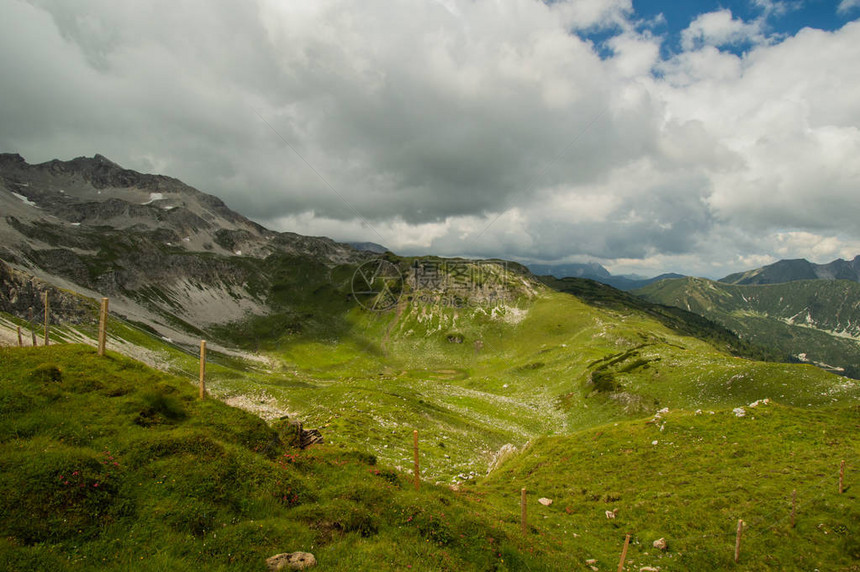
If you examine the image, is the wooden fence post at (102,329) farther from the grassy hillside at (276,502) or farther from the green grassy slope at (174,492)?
the grassy hillside at (276,502)

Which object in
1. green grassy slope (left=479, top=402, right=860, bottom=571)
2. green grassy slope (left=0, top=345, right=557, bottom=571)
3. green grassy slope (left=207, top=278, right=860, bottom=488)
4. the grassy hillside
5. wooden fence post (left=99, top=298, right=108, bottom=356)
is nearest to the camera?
Answer: green grassy slope (left=0, top=345, right=557, bottom=571)

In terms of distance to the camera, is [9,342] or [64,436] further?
[9,342]

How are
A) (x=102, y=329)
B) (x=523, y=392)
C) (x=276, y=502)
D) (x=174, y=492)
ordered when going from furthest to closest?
(x=523, y=392)
(x=102, y=329)
(x=276, y=502)
(x=174, y=492)

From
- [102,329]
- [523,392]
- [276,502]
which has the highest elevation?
[102,329]

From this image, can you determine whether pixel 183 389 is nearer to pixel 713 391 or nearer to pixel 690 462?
pixel 690 462

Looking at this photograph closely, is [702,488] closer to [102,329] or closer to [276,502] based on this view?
[276,502]

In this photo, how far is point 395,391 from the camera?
65.4 m

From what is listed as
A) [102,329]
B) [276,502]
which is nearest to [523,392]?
[276,502]

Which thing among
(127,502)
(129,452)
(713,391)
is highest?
(129,452)

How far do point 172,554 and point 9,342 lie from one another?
3863 inches

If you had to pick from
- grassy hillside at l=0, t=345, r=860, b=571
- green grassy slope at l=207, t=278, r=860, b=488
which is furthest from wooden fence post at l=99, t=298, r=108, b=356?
green grassy slope at l=207, t=278, r=860, b=488

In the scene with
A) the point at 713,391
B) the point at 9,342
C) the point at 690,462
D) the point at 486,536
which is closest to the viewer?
the point at 486,536

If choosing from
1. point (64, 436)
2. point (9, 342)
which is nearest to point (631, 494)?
point (64, 436)

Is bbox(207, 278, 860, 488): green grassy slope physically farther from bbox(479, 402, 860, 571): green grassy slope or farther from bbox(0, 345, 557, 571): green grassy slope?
bbox(0, 345, 557, 571): green grassy slope
